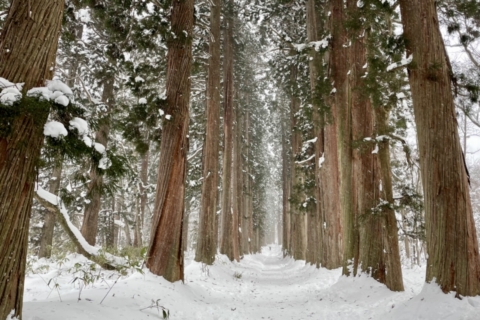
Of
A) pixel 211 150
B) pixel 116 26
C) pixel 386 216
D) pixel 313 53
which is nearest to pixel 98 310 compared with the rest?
pixel 386 216

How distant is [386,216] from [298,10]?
1090 cm

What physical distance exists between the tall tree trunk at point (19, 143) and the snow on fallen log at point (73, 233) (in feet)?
Result: 2.07

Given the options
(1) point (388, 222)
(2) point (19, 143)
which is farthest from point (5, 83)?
(1) point (388, 222)

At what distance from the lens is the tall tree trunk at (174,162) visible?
627 cm

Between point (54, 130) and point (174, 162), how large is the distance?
390cm

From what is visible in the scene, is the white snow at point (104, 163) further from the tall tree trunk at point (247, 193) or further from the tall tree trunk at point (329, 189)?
the tall tree trunk at point (247, 193)

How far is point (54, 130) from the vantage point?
105 inches

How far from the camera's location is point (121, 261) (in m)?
5.93

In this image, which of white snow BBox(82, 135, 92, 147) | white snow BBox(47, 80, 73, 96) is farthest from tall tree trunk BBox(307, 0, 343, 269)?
white snow BBox(47, 80, 73, 96)

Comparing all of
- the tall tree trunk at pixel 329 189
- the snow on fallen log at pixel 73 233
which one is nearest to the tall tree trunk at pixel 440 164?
the snow on fallen log at pixel 73 233

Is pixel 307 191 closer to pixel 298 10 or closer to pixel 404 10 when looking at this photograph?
pixel 298 10

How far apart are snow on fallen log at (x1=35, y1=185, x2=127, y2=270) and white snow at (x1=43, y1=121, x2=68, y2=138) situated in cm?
83

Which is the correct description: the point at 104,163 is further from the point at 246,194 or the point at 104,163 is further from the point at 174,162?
the point at 246,194

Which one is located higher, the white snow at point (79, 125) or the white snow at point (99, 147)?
the white snow at point (79, 125)
